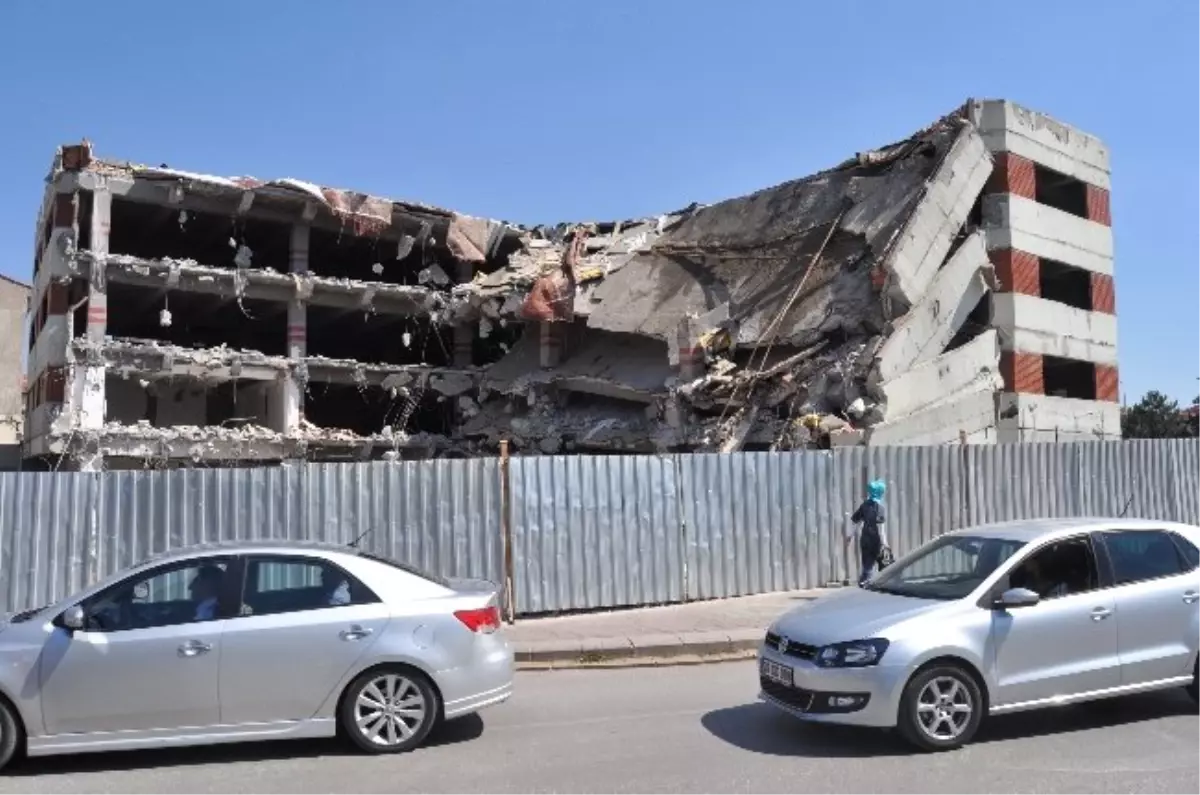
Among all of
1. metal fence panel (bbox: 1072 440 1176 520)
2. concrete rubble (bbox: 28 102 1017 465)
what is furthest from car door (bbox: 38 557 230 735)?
concrete rubble (bbox: 28 102 1017 465)

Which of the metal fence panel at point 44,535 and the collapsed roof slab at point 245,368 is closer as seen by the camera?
the metal fence panel at point 44,535

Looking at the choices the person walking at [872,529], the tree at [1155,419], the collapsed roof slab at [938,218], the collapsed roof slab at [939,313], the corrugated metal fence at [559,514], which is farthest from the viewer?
the tree at [1155,419]

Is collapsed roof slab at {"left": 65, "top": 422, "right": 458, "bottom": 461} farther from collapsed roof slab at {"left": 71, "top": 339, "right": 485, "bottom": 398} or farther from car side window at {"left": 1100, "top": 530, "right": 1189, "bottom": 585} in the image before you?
car side window at {"left": 1100, "top": 530, "right": 1189, "bottom": 585}

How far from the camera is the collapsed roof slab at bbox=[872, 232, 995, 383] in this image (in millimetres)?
19495

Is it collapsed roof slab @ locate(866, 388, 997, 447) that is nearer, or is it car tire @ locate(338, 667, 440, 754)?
car tire @ locate(338, 667, 440, 754)

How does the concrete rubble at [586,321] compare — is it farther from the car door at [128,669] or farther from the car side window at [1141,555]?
the car door at [128,669]

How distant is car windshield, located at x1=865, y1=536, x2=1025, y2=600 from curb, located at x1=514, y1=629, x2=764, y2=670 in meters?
2.89

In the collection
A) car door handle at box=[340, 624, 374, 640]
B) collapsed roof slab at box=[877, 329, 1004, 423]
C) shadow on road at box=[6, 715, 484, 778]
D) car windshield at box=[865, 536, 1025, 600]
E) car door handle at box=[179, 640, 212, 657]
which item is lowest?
shadow on road at box=[6, 715, 484, 778]

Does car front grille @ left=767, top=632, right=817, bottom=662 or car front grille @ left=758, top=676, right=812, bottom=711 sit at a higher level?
car front grille @ left=767, top=632, right=817, bottom=662

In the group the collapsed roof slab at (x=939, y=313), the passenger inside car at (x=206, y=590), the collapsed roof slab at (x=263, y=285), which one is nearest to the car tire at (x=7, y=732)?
the passenger inside car at (x=206, y=590)

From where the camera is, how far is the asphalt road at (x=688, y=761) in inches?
222

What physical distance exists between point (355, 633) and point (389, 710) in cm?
57

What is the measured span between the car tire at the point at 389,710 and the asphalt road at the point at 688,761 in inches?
5.4

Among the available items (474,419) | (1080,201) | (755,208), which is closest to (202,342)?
(474,419)
